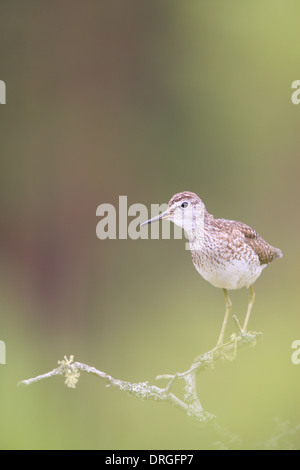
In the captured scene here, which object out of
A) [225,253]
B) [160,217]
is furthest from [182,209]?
[225,253]

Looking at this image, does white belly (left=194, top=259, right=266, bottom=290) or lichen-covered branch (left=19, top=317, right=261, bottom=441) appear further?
white belly (left=194, top=259, right=266, bottom=290)

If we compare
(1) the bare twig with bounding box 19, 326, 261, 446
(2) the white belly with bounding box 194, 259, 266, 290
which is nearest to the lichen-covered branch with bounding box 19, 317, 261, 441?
(1) the bare twig with bounding box 19, 326, 261, 446

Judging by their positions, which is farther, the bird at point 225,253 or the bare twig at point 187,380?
the bird at point 225,253

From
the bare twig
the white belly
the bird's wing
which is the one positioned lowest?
the bare twig

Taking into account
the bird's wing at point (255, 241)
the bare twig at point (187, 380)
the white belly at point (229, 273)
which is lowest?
the bare twig at point (187, 380)

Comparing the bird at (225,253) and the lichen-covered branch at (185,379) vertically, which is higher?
the bird at (225,253)

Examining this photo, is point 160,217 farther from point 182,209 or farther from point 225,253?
point 225,253

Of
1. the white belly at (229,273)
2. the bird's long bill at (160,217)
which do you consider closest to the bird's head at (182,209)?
the bird's long bill at (160,217)

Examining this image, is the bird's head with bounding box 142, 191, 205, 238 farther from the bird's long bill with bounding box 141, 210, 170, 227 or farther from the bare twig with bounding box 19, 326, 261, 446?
the bare twig with bounding box 19, 326, 261, 446

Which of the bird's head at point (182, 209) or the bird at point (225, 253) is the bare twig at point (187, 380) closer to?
the bird at point (225, 253)

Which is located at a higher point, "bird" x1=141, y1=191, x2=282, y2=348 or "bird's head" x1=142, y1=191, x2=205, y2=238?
"bird's head" x1=142, y1=191, x2=205, y2=238
